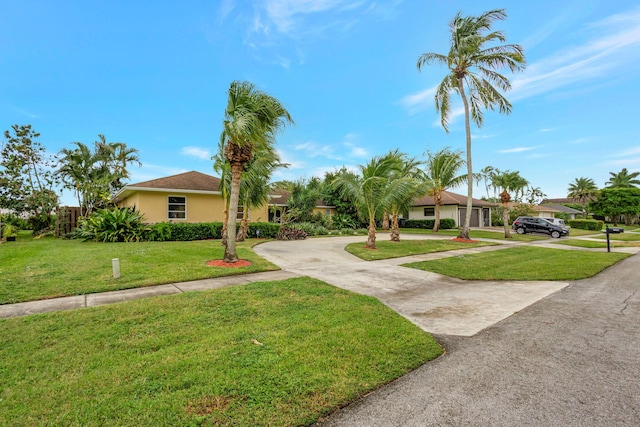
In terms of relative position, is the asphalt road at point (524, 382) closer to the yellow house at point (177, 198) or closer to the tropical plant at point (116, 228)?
the tropical plant at point (116, 228)

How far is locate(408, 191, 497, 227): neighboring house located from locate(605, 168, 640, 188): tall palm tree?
37243mm

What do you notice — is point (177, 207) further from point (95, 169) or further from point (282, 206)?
point (95, 169)

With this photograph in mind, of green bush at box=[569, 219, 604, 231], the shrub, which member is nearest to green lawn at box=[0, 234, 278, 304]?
the shrub

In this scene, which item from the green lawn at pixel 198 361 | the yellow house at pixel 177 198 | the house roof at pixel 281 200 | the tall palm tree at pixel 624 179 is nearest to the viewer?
the green lawn at pixel 198 361

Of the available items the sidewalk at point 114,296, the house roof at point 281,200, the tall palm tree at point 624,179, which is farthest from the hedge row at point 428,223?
the tall palm tree at point 624,179

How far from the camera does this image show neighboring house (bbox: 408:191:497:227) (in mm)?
30609

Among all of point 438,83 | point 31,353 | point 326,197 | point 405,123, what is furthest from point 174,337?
point 326,197

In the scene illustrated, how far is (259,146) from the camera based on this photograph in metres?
9.03

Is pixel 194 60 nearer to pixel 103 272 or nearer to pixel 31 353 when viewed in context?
pixel 103 272

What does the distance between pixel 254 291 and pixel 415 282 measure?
396cm

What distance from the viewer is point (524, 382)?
2.71 m

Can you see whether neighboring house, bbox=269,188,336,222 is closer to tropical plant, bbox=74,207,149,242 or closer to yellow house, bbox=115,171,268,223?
yellow house, bbox=115,171,268,223

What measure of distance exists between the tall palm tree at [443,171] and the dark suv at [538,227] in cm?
598

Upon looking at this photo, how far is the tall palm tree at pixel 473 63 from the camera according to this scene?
15.3 metres
